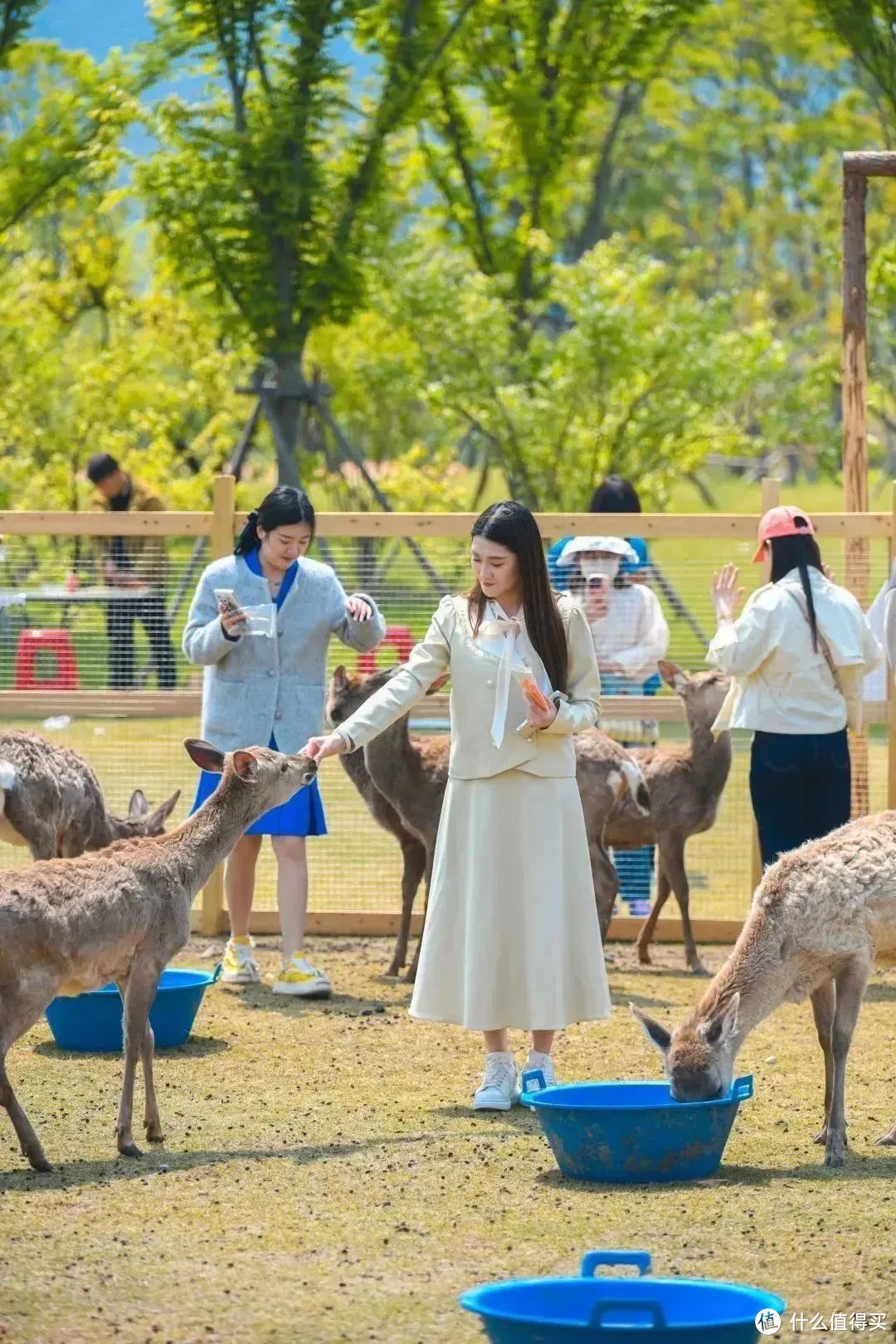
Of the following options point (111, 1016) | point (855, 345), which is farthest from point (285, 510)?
point (855, 345)

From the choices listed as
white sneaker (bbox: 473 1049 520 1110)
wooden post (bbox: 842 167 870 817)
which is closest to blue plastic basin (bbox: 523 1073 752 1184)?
white sneaker (bbox: 473 1049 520 1110)

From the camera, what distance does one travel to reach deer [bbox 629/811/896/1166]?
6.32m

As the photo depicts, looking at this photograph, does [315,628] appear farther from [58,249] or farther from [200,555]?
[58,249]

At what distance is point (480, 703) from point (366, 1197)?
1.76 metres

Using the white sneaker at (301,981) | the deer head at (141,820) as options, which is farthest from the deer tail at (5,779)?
the white sneaker at (301,981)

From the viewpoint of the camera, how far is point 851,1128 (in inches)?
266

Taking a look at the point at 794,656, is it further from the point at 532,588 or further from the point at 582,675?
the point at 532,588

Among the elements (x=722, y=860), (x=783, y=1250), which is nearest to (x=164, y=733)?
(x=722, y=860)

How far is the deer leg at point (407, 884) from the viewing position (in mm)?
9602

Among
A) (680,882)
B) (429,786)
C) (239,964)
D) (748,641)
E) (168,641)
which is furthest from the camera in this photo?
(168,641)

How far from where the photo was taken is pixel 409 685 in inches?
275

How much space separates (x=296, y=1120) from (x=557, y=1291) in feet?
9.24

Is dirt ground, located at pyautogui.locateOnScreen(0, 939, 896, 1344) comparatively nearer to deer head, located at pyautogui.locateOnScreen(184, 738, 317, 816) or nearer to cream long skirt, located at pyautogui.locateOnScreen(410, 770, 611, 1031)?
cream long skirt, located at pyautogui.locateOnScreen(410, 770, 611, 1031)

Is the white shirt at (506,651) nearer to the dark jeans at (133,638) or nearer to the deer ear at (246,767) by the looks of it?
the deer ear at (246,767)
